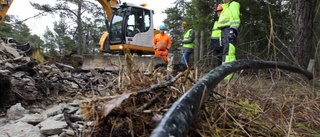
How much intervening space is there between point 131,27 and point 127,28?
24cm

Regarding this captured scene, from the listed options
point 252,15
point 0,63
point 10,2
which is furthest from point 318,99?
point 10,2

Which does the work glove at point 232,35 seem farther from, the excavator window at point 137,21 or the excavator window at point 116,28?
the excavator window at point 116,28

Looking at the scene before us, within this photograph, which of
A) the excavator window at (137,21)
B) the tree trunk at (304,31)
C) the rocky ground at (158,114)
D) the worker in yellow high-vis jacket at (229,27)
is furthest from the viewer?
the excavator window at (137,21)

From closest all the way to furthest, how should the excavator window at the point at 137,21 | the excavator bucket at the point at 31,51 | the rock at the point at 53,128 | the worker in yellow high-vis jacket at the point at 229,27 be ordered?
the rock at the point at 53,128
the worker in yellow high-vis jacket at the point at 229,27
the excavator bucket at the point at 31,51
the excavator window at the point at 137,21

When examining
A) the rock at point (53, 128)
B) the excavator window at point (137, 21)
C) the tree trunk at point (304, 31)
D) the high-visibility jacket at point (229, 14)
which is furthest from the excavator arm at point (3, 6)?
the tree trunk at point (304, 31)

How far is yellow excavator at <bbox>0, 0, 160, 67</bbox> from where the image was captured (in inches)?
451

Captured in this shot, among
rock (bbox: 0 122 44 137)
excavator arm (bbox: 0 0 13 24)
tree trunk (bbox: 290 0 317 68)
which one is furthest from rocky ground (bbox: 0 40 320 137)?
excavator arm (bbox: 0 0 13 24)

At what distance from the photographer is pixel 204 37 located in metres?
13.4

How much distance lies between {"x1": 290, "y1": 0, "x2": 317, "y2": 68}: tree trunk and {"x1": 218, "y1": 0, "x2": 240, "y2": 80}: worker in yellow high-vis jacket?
1176mm

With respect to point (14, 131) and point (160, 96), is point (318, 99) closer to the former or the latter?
point (160, 96)

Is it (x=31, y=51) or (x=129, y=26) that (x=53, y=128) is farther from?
(x=129, y=26)

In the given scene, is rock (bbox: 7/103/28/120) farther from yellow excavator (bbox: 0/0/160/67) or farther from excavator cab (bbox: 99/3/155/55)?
excavator cab (bbox: 99/3/155/55)

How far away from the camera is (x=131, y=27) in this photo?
38.7ft

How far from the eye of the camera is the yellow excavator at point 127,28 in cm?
1146
